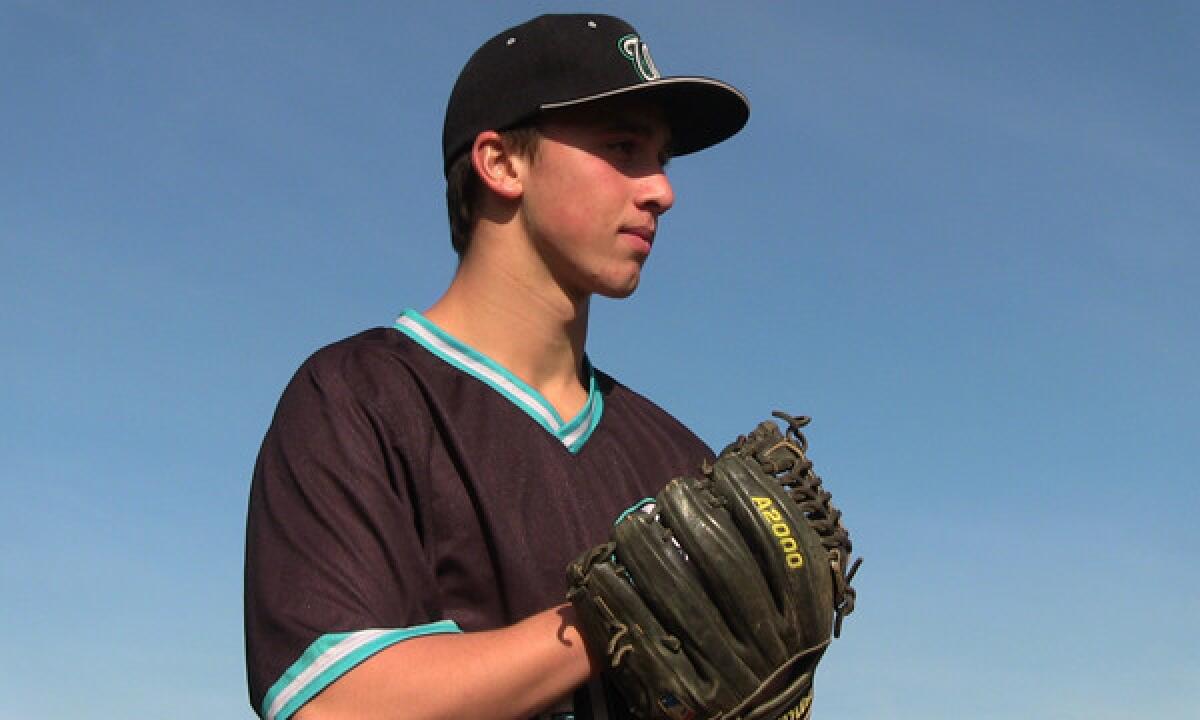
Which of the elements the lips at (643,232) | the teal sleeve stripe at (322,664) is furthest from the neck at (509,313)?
the teal sleeve stripe at (322,664)

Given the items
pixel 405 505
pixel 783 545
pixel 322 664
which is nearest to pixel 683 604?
pixel 783 545

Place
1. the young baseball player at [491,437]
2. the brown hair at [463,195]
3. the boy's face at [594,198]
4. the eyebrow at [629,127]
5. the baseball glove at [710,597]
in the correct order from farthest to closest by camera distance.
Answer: the brown hair at [463,195] → the eyebrow at [629,127] → the boy's face at [594,198] → the baseball glove at [710,597] → the young baseball player at [491,437]

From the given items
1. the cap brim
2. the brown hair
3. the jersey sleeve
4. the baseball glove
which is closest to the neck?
the brown hair

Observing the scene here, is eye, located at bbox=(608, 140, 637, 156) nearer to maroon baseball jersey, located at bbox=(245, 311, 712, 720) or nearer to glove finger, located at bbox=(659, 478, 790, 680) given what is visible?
maroon baseball jersey, located at bbox=(245, 311, 712, 720)

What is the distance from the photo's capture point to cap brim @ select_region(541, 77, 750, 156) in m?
5.11

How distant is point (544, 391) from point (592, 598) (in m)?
1.15

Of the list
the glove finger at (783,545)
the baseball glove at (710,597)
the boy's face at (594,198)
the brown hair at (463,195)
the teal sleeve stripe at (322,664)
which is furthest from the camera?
the brown hair at (463,195)

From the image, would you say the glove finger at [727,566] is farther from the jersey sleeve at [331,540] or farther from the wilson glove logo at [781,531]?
the jersey sleeve at [331,540]

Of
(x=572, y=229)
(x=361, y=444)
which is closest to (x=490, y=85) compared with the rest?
(x=572, y=229)

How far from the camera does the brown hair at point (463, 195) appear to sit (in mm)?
5293

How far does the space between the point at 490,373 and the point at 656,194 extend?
2.67 ft

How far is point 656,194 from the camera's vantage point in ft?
16.8

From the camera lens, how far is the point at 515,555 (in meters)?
4.65

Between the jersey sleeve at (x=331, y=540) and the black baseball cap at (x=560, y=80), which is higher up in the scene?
the black baseball cap at (x=560, y=80)
